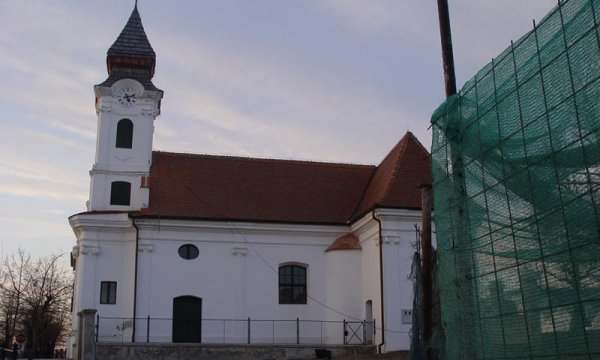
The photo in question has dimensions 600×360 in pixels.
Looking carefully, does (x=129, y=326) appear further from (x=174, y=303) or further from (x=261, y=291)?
(x=261, y=291)

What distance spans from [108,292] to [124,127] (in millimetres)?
7609

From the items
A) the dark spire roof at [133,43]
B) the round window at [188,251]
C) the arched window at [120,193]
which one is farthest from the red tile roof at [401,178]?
the dark spire roof at [133,43]

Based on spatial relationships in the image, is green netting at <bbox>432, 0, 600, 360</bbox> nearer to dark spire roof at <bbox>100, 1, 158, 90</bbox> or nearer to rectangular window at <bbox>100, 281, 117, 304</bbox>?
rectangular window at <bbox>100, 281, 117, 304</bbox>

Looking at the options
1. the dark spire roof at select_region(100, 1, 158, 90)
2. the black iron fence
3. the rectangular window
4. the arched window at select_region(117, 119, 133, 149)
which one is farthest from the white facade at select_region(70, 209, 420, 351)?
the dark spire roof at select_region(100, 1, 158, 90)

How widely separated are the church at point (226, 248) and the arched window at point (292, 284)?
0.04 metres

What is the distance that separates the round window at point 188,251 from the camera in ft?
98.3

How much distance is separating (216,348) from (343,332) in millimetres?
5765

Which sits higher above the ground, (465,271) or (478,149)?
(478,149)

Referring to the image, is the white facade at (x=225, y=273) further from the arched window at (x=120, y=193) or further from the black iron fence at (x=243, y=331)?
the arched window at (x=120, y=193)

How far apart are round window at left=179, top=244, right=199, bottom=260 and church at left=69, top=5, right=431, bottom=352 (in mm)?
43

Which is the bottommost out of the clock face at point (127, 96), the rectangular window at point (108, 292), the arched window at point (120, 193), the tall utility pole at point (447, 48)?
the rectangular window at point (108, 292)

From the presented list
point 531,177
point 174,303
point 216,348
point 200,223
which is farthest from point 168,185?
point 531,177

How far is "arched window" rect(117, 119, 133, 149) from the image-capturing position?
105 feet

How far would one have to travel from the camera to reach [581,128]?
973cm
